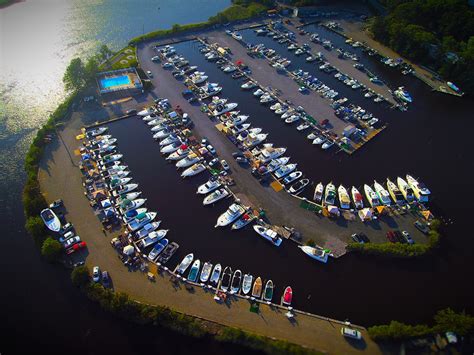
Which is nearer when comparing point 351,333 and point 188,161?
point 351,333

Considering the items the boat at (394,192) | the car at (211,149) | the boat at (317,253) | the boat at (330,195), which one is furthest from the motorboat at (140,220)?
the boat at (394,192)

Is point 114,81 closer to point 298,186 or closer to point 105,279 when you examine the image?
point 105,279

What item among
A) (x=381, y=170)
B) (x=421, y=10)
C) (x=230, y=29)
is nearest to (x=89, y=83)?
(x=230, y=29)

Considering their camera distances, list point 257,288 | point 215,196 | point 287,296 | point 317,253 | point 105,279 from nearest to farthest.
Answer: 1. point 287,296
2. point 257,288
3. point 105,279
4. point 317,253
5. point 215,196

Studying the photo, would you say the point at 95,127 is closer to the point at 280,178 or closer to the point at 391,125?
the point at 280,178

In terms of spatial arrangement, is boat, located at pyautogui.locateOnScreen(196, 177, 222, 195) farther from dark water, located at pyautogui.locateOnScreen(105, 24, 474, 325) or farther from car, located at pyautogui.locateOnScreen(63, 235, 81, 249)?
car, located at pyautogui.locateOnScreen(63, 235, 81, 249)

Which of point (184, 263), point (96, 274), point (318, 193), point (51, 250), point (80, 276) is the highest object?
point (51, 250)

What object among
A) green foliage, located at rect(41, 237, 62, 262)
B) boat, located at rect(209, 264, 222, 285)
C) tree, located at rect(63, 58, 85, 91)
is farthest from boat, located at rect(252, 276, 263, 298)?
tree, located at rect(63, 58, 85, 91)

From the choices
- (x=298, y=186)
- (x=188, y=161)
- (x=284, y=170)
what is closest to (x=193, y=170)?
(x=188, y=161)
